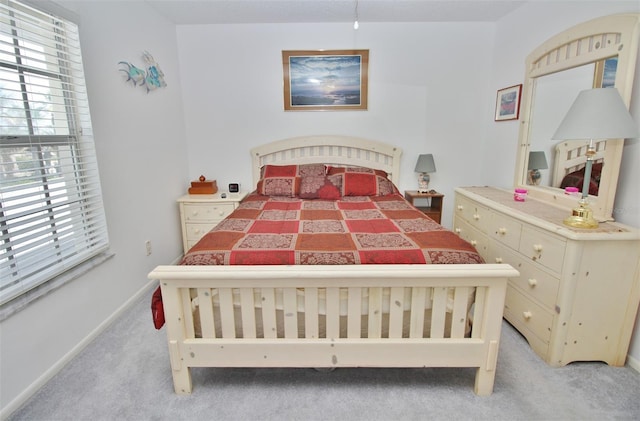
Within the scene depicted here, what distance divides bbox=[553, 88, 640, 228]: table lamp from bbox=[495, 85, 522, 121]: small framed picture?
1.26 m

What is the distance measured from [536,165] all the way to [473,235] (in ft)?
2.34

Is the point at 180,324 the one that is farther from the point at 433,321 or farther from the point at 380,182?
the point at 380,182

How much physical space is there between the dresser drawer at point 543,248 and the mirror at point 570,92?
0.37 m

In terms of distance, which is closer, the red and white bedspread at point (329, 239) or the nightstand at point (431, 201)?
the red and white bedspread at point (329, 239)

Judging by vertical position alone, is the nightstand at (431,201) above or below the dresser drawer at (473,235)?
above

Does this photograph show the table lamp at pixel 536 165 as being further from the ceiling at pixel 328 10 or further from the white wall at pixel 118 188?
the white wall at pixel 118 188

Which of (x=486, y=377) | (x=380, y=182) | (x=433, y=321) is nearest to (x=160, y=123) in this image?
(x=380, y=182)

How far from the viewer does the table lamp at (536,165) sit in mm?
2396

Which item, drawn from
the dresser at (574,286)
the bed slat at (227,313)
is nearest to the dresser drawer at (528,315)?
the dresser at (574,286)

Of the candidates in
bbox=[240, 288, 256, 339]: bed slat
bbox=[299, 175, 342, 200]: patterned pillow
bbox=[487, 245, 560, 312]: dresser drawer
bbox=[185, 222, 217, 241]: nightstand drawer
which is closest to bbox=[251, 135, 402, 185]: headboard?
bbox=[299, 175, 342, 200]: patterned pillow

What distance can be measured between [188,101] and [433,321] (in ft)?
10.8

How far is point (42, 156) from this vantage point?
175 centimetres

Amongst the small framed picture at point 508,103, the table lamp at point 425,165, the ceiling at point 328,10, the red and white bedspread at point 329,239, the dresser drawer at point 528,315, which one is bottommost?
the dresser drawer at point 528,315

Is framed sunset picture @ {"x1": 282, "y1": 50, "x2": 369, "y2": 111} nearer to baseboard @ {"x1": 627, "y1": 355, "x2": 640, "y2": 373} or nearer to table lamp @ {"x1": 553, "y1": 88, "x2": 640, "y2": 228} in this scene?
table lamp @ {"x1": 553, "y1": 88, "x2": 640, "y2": 228}
